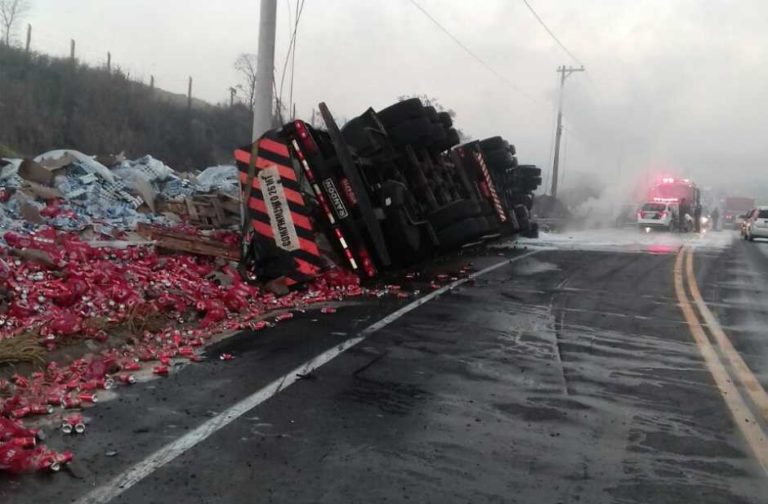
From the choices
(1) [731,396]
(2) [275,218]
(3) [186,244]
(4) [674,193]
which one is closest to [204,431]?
(1) [731,396]

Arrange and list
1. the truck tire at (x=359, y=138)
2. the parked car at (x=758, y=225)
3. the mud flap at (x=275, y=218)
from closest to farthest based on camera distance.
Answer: the mud flap at (x=275, y=218), the truck tire at (x=359, y=138), the parked car at (x=758, y=225)

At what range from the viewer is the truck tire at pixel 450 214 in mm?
11281

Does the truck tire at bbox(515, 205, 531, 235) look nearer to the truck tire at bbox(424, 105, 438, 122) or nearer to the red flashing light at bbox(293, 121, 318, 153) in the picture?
the truck tire at bbox(424, 105, 438, 122)

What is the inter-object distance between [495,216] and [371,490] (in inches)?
529

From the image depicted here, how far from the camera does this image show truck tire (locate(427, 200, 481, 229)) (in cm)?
1128

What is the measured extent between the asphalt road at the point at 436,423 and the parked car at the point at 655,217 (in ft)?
103

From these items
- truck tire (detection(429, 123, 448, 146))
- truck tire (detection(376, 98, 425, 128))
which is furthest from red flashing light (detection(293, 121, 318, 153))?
truck tire (detection(429, 123, 448, 146))

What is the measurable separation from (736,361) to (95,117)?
26.5 m

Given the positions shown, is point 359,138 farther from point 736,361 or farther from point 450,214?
point 736,361

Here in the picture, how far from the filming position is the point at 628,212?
153 ft

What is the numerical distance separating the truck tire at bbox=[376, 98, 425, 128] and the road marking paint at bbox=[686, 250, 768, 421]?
5.11 meters

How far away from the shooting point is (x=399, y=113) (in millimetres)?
11312

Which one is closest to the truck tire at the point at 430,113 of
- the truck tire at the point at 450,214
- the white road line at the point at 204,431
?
the truck tire at the point at 450,214

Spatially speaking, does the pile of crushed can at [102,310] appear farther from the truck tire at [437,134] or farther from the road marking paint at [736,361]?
the road marking paint at [736,361]
